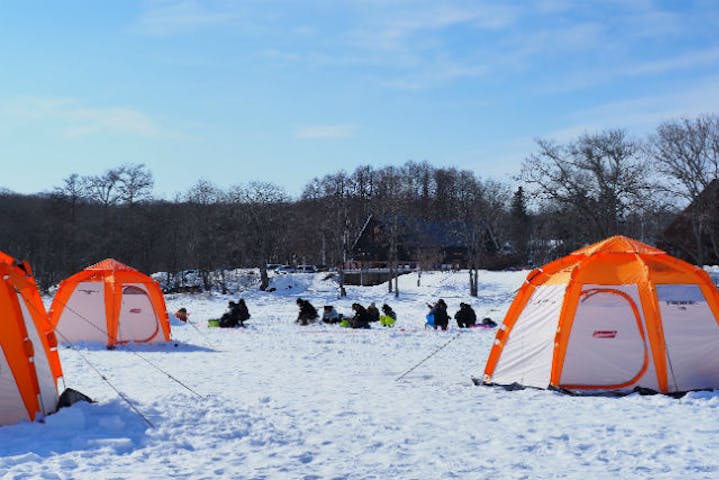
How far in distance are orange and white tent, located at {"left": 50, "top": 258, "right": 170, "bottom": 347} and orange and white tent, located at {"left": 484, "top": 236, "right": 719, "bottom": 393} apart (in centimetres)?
1070

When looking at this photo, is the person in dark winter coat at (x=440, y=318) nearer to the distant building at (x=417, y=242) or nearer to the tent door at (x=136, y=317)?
the tent door at (x=136, y=317)

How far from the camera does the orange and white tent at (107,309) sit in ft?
62.5

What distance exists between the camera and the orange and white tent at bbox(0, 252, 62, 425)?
885 centimetres

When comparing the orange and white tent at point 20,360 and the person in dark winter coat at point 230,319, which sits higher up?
the orange and white tent at point 20,360

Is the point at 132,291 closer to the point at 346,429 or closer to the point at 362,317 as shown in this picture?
the point at 362,317

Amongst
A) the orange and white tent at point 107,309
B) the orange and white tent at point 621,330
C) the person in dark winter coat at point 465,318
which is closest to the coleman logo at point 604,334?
the orange and white tent at point 621,330

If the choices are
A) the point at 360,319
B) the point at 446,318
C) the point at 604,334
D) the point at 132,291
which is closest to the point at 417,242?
the point at 360,319

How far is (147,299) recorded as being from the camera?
64.2 feet

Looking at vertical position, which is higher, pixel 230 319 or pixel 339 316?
pixel 230 319

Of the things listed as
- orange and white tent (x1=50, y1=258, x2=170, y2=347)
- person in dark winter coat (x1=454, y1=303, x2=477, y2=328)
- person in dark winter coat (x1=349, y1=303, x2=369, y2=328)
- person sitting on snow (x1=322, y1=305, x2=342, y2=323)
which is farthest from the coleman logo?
person sitting on snow (x1=322, y1=305, x2=342, y2=323)

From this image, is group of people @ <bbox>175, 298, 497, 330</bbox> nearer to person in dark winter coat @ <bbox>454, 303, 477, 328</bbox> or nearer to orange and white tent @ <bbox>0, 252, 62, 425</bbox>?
person in dark winter coat @ <bbox>454, 303, 477, 328</bbox>

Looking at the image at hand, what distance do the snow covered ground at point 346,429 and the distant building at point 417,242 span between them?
1422 inches

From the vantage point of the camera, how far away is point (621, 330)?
11.3m

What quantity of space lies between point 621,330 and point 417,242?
159 ft
